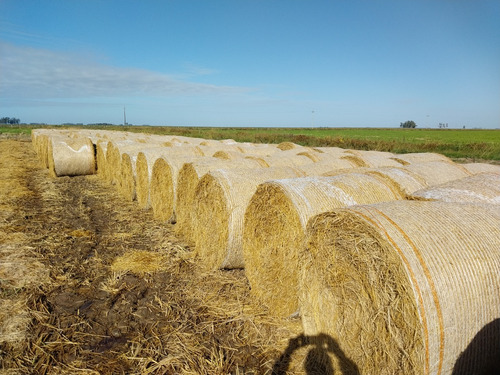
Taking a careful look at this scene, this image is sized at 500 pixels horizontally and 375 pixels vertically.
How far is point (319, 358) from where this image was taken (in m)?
3.35

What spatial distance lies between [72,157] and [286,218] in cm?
1316

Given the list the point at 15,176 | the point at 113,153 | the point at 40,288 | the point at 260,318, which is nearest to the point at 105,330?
the point at 40,288

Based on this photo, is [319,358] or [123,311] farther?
[123,311]

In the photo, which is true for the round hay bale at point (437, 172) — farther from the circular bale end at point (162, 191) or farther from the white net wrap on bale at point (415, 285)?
the circular bale end at point (162, 191)

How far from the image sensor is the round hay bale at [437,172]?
5.62 metres

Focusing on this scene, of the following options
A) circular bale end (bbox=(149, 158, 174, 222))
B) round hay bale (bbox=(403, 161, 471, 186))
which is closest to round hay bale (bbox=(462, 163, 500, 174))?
round hay bale (bbox=(403, 161, 471, 186))

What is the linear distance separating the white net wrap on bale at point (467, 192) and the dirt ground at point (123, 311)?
2.24 meters

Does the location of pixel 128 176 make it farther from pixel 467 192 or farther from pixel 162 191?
pixel 467 192

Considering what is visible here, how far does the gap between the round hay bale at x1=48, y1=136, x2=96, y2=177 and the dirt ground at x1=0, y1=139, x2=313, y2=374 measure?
741 cm

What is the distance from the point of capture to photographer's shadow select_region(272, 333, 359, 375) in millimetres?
3058

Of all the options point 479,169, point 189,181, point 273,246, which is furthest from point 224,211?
point 479,169

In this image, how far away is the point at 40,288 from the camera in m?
4.76

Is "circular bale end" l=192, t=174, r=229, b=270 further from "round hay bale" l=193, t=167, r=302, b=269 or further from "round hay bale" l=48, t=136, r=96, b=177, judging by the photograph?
"round hay bale" l=48, t=136, r=96, b=177

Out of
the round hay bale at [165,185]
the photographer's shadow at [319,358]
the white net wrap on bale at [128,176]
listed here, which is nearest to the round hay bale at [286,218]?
the photographer's shadow at [319,358]
